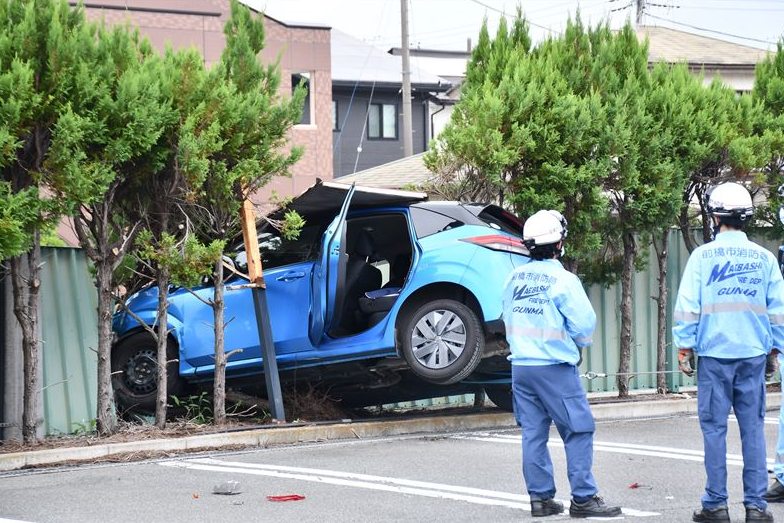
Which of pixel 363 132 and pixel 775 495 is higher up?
pixel 363 132

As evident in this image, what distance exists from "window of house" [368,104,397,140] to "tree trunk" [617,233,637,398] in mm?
31312

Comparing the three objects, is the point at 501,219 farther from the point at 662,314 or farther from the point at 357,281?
the point at 662,314

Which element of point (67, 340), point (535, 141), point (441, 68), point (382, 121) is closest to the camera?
point (67, 340)

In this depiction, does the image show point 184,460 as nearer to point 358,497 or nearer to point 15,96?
point 358,497

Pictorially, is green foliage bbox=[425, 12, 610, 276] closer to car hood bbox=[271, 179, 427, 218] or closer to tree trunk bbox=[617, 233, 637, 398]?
tree trunk bbox=[617, 233, 637, 398]

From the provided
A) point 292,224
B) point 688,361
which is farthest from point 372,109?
point 688,361

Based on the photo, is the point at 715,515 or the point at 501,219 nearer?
the point at 715,515

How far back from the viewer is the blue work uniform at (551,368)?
6832mm

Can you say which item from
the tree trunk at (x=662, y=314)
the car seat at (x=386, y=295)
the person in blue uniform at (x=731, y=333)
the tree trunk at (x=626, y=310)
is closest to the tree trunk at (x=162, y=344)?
the car seat at (x=386, y=295)

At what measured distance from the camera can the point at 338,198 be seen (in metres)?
11.2

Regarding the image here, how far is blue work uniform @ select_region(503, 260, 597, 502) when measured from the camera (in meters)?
6.83

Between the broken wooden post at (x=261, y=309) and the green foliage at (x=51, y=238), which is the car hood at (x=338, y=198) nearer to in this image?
the broken wooden post at (x=261, y=309)

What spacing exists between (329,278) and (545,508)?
423cm

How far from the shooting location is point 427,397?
11.9 meters
